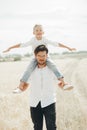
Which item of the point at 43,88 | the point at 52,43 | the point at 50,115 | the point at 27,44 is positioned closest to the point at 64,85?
the point at 43,88

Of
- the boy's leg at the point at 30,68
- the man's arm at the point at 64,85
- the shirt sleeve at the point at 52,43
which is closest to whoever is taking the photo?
the boy's leg at the point at 30,68

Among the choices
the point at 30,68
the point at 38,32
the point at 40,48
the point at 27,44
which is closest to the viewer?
the point at 40,48

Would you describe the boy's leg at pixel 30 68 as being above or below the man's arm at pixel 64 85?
above

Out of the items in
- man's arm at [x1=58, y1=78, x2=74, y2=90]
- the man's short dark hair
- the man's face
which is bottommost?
man's arm at [x1=58, y1=78, x2=74, y2=90]

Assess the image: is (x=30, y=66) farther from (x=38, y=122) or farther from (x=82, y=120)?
(x=82, y=120)

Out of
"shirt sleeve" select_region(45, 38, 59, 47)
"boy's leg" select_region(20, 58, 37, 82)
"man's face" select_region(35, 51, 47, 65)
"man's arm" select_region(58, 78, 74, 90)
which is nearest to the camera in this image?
"man's face" select_region(35, 51, 47, 65)

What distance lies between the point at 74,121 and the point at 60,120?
1.12 feet

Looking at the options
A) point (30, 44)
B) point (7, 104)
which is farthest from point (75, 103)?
point (30, 44)

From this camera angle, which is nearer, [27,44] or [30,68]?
[30,68]

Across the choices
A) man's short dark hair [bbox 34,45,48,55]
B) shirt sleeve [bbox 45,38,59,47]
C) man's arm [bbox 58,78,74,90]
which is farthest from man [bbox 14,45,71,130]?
shirt sleeve [bbox 45,38,59,47]

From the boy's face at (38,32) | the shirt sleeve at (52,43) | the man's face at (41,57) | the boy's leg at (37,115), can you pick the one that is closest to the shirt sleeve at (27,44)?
the boy's face at (38,32)

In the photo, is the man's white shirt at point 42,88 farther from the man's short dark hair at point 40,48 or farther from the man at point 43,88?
the man's short dark hair at point 40,48

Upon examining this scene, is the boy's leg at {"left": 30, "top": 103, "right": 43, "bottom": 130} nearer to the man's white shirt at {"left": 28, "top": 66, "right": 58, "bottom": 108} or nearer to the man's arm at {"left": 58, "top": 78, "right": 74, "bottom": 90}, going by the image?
the man's white shirt at {"left": 28, "top": 66, "right": 58, "bottom": 108}

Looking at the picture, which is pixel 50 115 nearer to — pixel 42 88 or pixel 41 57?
pixel 42 88
